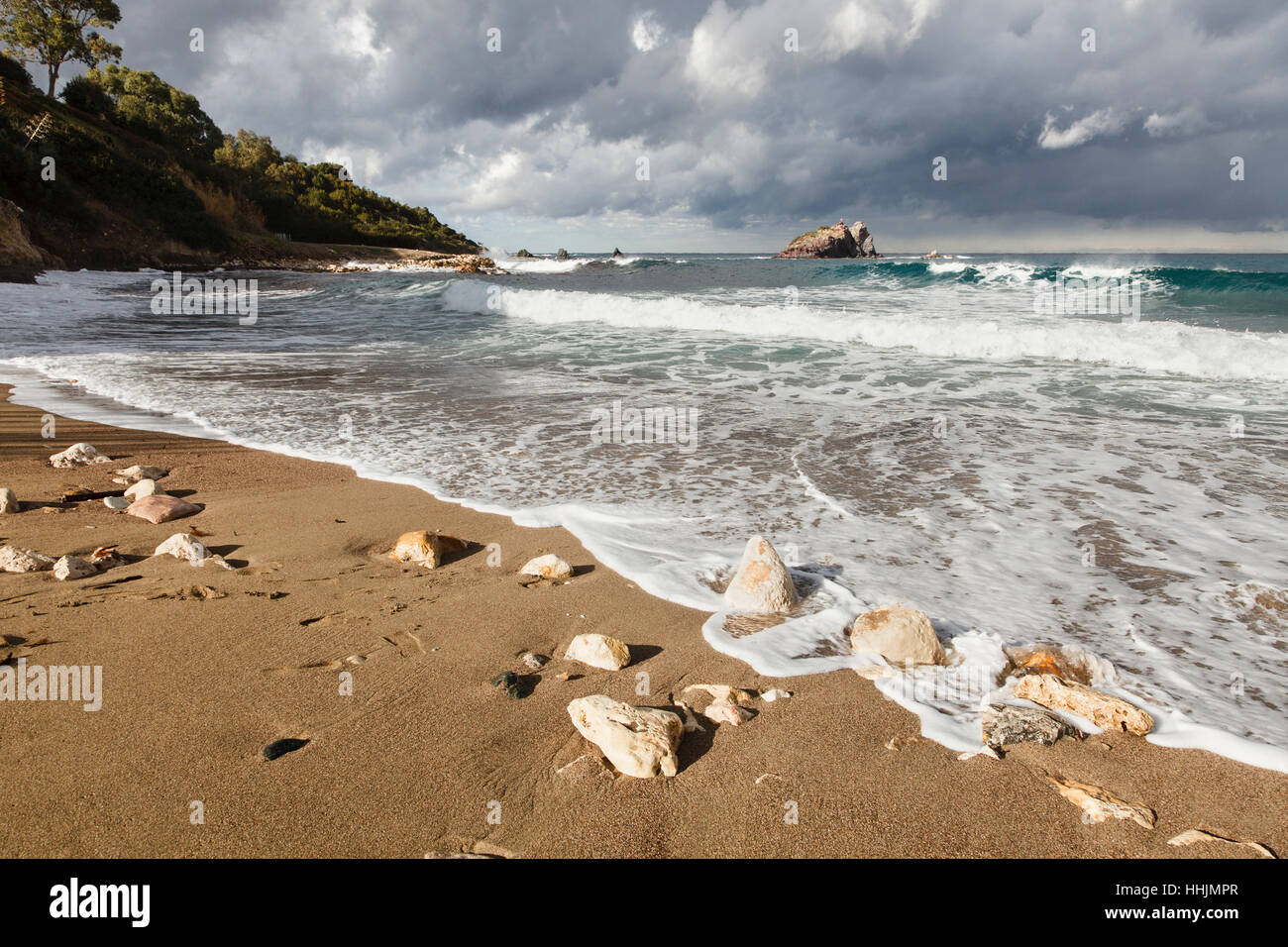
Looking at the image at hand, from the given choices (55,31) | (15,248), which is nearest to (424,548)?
(15,248)

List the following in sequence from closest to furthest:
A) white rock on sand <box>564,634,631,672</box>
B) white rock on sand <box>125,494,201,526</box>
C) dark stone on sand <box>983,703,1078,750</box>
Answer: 1. dark stone on sand <box>983,703,1078,750</box>
2. white rock on sand <box>564,634,631,672</box>
3. white rock on sand <box>125,494,201,526</box>

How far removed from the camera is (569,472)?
5090mm

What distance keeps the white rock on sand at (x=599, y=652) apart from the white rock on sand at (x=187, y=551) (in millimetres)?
2009

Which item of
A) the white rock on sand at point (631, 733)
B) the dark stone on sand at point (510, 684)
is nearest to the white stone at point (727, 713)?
the white rock on sand at point (631, 733)

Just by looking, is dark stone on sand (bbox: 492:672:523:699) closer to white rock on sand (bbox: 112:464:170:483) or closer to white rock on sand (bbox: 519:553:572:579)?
white rock on sand (bbox: 519:553:572:579)

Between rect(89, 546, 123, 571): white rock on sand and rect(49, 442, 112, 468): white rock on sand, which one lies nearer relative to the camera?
rect(89, 546, 123, 571): white rock on sand

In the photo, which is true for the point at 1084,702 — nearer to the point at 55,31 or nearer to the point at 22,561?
the point at 22,561

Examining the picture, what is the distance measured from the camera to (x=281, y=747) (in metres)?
2.07

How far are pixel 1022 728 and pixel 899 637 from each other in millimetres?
580

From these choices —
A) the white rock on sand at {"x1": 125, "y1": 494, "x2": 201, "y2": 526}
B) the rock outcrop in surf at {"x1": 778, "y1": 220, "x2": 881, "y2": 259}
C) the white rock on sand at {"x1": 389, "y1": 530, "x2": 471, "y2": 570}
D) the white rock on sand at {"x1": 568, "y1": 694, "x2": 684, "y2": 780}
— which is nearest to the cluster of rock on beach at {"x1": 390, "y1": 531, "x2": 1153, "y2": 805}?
the white rock on sand at {"x1": 568, "y1": 694, "x2": 684, "y2": 780}

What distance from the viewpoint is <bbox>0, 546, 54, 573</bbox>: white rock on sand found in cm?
318

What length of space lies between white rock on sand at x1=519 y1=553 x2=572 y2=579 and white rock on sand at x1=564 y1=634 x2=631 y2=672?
73 centimetres
